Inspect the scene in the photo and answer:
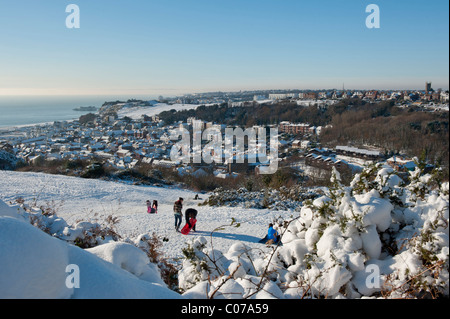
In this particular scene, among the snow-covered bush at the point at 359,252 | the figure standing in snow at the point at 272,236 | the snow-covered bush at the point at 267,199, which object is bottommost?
the snow-covered bush at the point at 267,199

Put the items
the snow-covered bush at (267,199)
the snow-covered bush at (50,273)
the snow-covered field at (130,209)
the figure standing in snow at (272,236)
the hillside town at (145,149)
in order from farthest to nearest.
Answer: the hillside town at (145,149)
the snow-covered bush at (267,199)
the snow-covered field at (130,209)
the figure standing in snow at (272,236)
the snow-covered bush at (50,273)

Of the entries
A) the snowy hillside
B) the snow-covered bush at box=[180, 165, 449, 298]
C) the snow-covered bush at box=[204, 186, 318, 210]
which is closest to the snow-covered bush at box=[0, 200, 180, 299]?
the snowy hillside

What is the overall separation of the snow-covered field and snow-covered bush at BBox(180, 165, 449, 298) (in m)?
2.86

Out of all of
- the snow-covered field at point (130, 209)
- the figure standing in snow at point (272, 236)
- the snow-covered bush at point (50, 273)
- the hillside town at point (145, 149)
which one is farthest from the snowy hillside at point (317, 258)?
the snow-covered field at point (130, 209)

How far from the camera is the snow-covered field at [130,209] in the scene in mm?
5934

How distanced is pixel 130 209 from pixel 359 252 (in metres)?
8.39

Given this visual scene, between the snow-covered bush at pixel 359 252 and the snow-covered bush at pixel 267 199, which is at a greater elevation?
the snow-covered bush at pixel 359 252

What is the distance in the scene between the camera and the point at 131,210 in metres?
8.96

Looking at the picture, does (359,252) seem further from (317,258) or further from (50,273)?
(50,273)

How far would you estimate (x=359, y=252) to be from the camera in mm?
1645

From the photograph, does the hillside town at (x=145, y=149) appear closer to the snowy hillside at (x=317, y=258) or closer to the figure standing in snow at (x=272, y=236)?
the snowy hillside at (x=317, y=258)

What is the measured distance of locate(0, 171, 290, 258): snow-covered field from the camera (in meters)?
5.93

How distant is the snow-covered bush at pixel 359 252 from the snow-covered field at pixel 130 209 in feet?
9.38
